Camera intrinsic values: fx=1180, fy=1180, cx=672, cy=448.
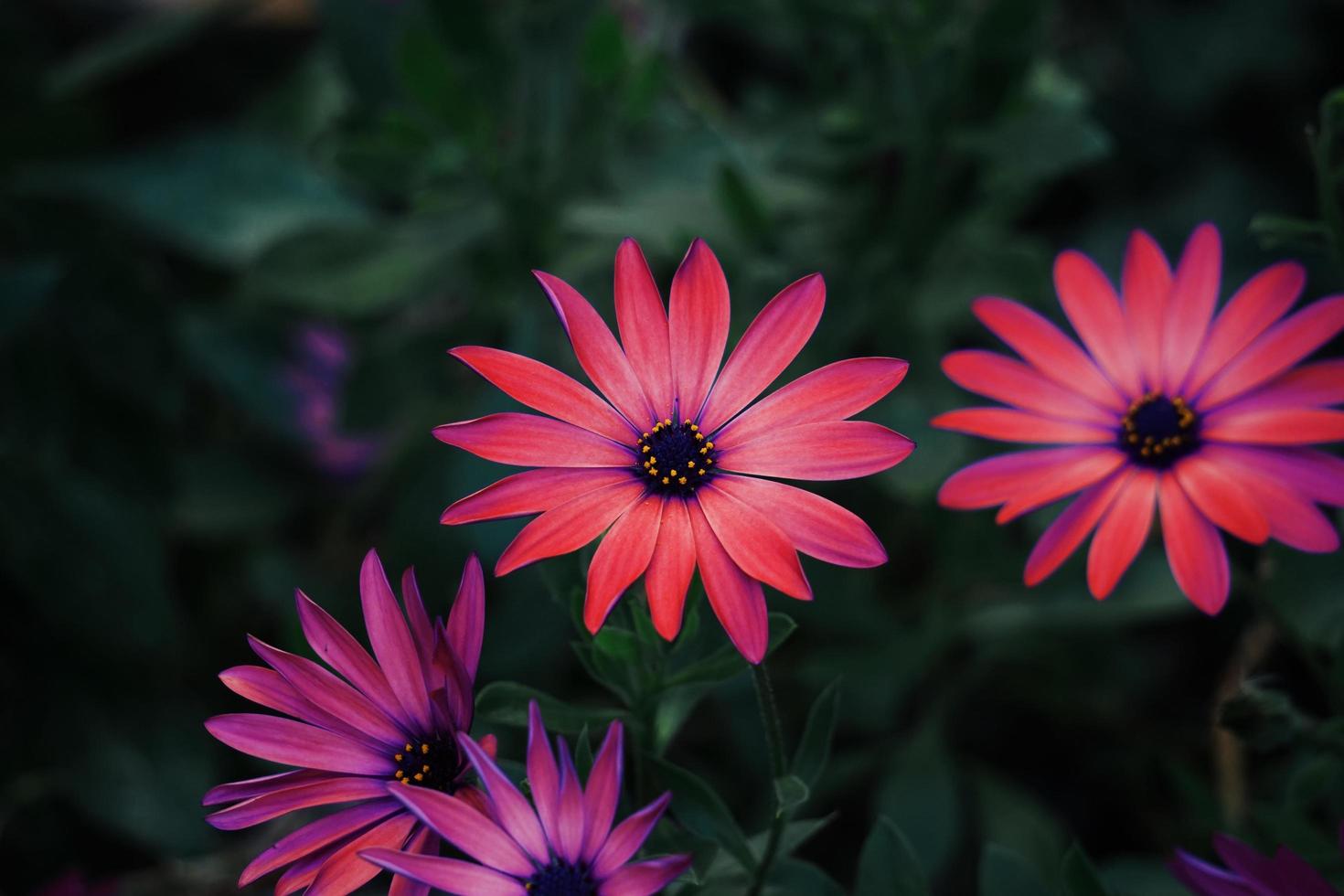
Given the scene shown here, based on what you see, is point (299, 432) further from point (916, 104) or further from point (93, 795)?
point (916, 104)

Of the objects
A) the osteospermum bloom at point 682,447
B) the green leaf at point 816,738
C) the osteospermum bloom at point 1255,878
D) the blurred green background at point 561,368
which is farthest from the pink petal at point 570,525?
the blurred green background at point 561,368

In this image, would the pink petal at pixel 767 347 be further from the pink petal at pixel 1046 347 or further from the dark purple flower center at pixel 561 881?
the dark purple flower center at pixel 561 881

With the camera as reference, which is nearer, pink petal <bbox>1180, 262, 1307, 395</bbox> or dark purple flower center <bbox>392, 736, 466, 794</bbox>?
dark purple flower center <bbox>392, 736, 466, 794</bbox>

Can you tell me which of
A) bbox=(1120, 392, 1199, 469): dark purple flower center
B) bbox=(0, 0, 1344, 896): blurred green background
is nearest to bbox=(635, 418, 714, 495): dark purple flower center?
bbox=(1120, 392, 1199, 469): dark purple flower center

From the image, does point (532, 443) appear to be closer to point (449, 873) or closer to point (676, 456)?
point (676, 456)

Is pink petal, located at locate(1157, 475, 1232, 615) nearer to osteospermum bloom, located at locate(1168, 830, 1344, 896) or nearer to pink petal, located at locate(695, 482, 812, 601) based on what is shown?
osteospermum bloom, located at locate(1168, 830, 1344, 896)

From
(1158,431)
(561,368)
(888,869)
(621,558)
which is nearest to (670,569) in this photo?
(621,558)

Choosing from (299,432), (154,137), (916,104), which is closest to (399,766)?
(916,104)
